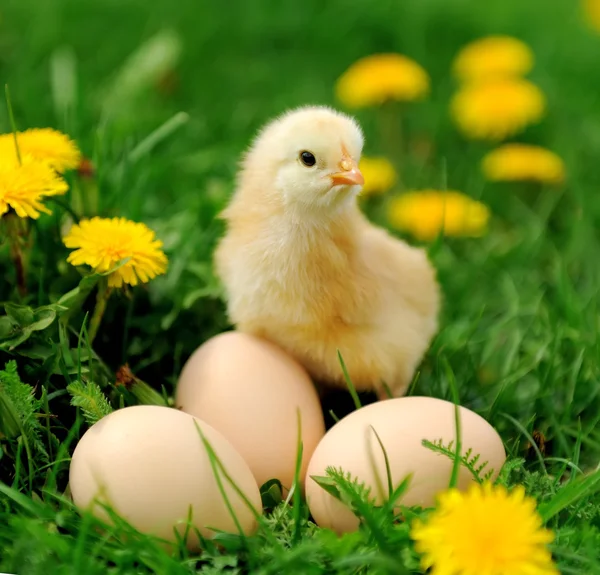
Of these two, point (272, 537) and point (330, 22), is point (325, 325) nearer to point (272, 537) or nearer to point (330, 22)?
point (272, 537)

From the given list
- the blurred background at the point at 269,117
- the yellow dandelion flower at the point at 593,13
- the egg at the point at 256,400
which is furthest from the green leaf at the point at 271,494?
the yellow dandelion flower at the point at 593,13

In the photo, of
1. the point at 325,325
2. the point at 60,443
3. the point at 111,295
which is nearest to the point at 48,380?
the point at 60,443

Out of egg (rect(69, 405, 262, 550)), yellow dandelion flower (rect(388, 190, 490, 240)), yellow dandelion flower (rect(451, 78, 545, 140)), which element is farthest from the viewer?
yellow dandelion flower (rect(451, 78, 545, 140))

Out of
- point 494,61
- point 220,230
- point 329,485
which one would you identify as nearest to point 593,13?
point 494,61

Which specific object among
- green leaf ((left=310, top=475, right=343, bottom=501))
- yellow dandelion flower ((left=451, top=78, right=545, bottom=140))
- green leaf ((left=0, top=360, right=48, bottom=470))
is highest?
yellow dandelion flower ((left=451, top=78, right=545, bottom=140))

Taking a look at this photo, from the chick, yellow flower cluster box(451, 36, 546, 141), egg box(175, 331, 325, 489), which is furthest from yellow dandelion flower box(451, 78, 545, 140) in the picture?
egg box(175, 331, 325, 489)

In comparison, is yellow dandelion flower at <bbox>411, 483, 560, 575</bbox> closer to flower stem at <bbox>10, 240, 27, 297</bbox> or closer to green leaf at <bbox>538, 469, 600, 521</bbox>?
green leaf at <bbox>538, 469, 600, 521</bbox>
